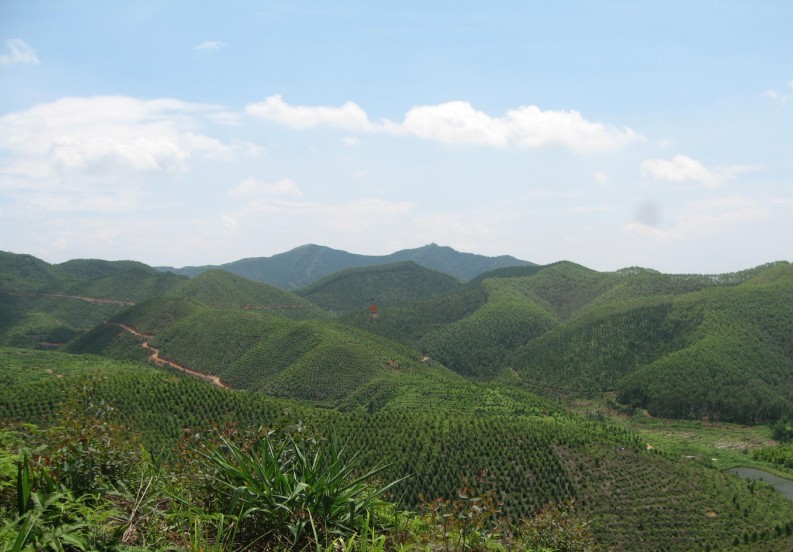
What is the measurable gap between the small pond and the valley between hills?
2613mm

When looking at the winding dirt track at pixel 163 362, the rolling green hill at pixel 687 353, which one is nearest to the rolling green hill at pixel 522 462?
the rolling green hill at pixel 687 353

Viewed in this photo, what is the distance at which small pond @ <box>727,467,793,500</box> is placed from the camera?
72625 mm

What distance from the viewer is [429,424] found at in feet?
222

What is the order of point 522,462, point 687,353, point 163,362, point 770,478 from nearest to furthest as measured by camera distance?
point 522,462 → point 770,478 → point 687,353 → point 163,362

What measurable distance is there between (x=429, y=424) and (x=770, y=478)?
51726 mm

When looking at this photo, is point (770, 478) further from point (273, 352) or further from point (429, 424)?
point (273, 352)

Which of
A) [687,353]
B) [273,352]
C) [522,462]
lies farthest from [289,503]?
[687,353]

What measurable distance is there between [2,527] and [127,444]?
3.16m

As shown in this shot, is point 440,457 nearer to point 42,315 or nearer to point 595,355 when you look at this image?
point 595,355

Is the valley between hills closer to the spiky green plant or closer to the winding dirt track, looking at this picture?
the spiky green plant

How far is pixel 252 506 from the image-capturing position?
27.3 ft

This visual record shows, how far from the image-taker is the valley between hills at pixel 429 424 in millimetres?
8672

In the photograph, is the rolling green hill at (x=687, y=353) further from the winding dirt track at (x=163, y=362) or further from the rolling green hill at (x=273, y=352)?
the winding dirt track at (x=163, y=362)

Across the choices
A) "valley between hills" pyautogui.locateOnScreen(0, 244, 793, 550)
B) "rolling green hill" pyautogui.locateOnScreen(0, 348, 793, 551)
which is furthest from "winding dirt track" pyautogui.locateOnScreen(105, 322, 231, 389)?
"rolling green hill" pyautogui.locateOnScreen(0, 348, 793, 551)
